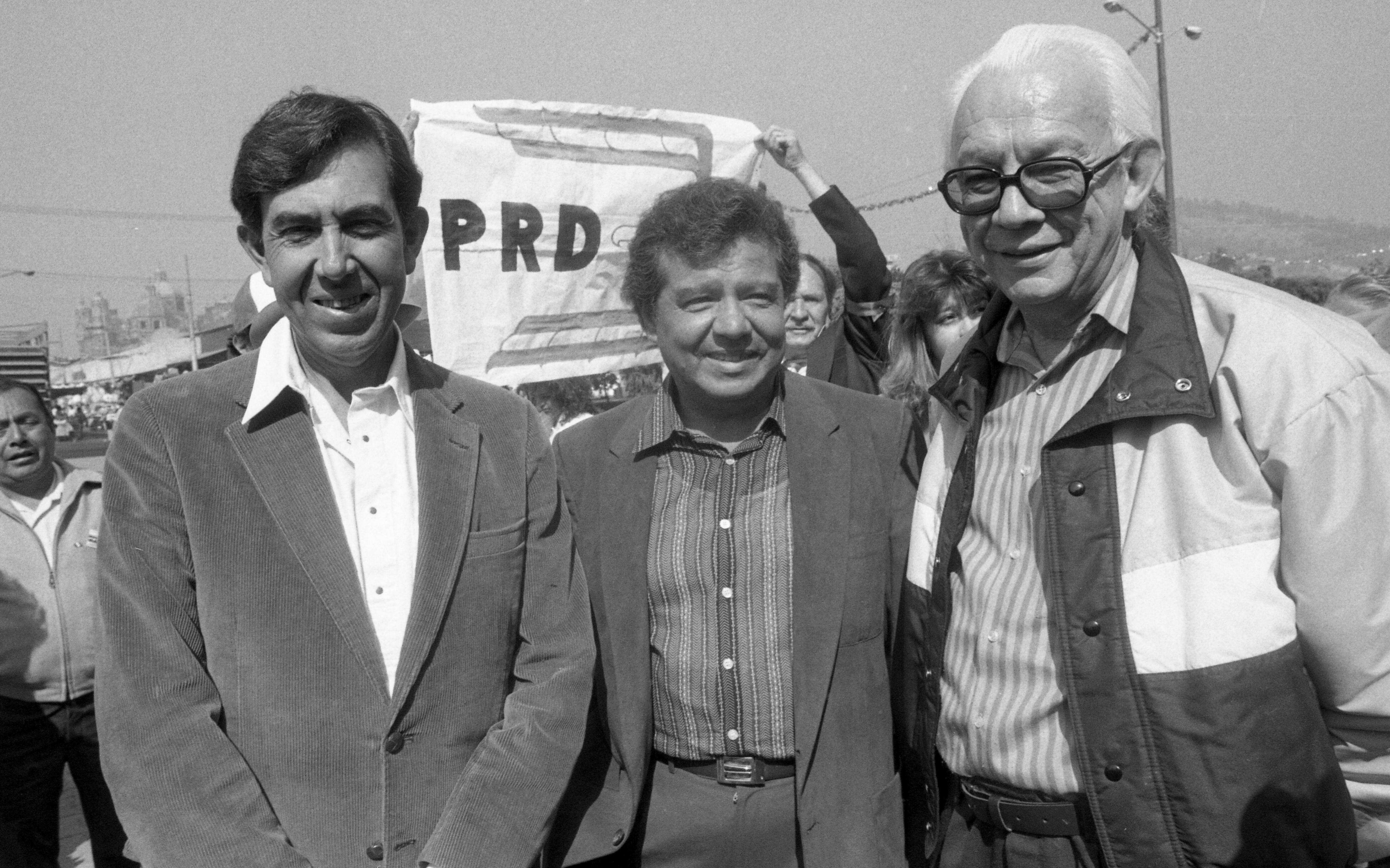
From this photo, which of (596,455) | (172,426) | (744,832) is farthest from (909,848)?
(172,426)

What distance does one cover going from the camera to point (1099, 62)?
203 centimetres

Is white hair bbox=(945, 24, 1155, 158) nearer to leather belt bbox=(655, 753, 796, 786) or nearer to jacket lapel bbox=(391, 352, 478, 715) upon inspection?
jacket lapel bbox=(391, 352, 478, 715)

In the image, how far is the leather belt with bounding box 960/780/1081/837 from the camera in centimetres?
203

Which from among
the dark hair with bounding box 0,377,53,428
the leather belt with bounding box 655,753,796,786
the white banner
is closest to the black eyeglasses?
the leather belt with bounding box 655,753,796,786

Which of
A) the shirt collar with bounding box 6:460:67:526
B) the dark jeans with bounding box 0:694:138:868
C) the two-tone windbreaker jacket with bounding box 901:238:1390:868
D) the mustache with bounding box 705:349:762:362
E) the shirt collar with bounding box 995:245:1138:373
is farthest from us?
the shirt collar with bounding box 6:460:67:526

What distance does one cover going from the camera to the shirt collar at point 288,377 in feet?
6.63

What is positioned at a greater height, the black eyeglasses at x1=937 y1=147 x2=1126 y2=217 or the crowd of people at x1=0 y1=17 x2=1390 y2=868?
the black eyeglasses at x1=937 y1=147 x2=1126 y2=217

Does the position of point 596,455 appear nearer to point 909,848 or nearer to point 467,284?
point 909,848

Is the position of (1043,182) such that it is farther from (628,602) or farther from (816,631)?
(628,602)

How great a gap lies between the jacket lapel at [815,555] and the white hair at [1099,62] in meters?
0.99

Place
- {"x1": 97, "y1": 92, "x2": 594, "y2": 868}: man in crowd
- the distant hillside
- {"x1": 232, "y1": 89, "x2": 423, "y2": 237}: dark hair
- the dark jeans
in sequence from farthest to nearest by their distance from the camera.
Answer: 1. the distant hillside
2. the dark jeans
3. {"x1": 232, "y1": 89, "x2": 423, "y2": 237}: dark hair
4. {"x1": 97, "y1": 92, "x2": 594, "y2": 868}: man in crowd

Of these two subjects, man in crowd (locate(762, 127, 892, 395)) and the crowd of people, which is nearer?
the crowd of people

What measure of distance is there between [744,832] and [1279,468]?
1.46 metres

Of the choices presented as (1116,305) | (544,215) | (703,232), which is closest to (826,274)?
(544,215)
